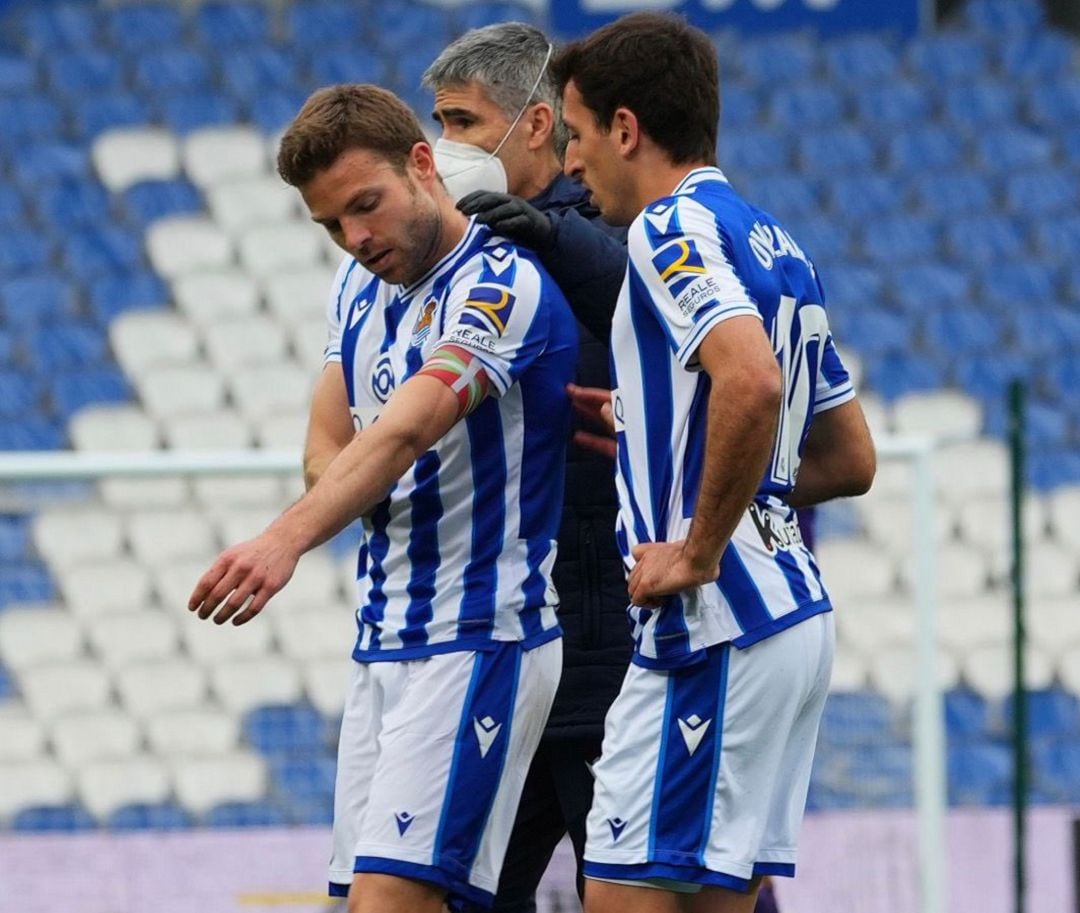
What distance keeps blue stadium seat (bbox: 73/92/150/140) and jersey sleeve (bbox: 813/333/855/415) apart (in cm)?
741

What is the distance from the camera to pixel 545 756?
3.28 m

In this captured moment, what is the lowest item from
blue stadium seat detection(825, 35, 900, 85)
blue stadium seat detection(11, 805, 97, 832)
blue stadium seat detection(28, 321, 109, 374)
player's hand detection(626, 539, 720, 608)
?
blue stadium seat detection(11, 805, 97, 832)

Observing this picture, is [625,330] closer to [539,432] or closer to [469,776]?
[539,432]

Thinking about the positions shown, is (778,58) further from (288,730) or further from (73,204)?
(288,730)

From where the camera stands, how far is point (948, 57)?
33.6ft

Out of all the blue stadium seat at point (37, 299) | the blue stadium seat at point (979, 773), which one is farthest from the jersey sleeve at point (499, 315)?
the blue stadium seat at point (37, 299)

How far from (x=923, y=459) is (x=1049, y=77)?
223 inches

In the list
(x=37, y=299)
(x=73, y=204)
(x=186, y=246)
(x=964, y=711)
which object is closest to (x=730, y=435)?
(x=964, y=711)

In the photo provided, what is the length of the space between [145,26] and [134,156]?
0.92 meters

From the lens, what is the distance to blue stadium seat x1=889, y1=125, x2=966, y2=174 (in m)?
9.77

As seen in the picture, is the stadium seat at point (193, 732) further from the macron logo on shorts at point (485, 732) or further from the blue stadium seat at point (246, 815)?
the macron logo on shorts at point (485, 732)

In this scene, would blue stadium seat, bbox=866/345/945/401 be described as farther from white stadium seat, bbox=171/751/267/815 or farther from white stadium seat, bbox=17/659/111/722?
white stadium seat, bbox=17/659/111/722

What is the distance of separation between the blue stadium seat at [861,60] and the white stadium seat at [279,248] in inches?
117

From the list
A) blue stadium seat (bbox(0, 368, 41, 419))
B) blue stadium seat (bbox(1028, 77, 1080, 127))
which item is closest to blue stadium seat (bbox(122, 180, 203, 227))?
blue stadium seat (bbox(0, 368, 41, 419))
